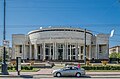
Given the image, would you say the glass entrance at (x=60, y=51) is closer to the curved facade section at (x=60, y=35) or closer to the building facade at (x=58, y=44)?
the building facade at (x=58, y=44)

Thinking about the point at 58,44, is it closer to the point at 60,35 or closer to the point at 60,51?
the point at 60,51

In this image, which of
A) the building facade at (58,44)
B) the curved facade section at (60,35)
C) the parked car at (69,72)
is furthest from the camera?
the building facade at (58,44)

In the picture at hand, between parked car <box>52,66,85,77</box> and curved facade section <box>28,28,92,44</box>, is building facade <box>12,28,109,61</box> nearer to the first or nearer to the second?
curved facade section <box>28,28,92,44</box>

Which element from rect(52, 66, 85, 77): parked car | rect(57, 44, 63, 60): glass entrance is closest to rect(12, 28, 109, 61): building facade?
rect(57, 44, 63, 60): glass entrance

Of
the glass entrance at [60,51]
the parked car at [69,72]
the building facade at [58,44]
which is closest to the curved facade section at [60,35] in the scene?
the building facade at [58,44]

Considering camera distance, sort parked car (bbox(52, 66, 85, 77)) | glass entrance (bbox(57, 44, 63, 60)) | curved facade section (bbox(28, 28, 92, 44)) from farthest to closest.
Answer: glass entrance (bbox(57, 44, 63, 60)), curved facade section (bbox(28, 28, 92, 44)), parked car (bbox(52, 66, 85, 77))

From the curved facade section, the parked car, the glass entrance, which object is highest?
the curved facade section

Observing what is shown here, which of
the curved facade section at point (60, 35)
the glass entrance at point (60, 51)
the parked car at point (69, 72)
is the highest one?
the curved facade section at point (60, 35)

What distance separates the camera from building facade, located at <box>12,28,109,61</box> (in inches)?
4299

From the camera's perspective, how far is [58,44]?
368 feet

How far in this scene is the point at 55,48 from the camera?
110 meters

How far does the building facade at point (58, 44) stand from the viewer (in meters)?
109

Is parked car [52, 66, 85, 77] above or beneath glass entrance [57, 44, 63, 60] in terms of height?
beneath

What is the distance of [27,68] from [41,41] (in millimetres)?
71104
